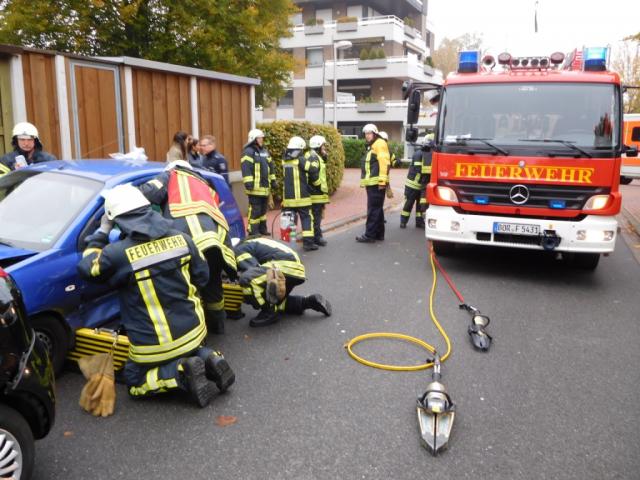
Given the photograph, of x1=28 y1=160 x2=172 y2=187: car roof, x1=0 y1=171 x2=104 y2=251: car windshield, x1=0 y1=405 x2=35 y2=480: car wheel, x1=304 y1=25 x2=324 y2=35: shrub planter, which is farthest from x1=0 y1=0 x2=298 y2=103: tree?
x1=304 y1=25 x2=324 y2=35: shrub planter

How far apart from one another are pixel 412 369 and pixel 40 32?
434 inches

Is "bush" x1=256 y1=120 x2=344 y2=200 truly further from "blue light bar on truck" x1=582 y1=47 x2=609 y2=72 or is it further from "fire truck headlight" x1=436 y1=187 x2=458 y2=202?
"blue light bar on truck" x1=582 y1=47 x2=609 y2=72

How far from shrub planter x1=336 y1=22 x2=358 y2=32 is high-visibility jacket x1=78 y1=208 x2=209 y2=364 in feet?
138

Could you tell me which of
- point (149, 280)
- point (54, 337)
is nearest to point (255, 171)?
point (54, 337)

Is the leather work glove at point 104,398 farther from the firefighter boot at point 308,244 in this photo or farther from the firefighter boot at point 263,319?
the firefighter boot at point 308,244

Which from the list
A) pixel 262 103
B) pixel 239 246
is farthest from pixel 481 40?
pixel 239 246

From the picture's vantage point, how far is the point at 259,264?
529 cm

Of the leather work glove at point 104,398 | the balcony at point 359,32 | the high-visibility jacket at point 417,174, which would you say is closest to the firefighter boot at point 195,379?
the leather work glove at point 104,398

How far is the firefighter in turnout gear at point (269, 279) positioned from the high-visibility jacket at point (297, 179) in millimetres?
3351

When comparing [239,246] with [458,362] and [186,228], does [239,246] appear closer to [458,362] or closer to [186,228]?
[186,228]

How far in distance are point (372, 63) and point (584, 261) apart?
120 ft

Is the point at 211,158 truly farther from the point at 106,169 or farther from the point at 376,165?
the point at 106,169

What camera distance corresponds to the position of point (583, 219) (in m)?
6.59

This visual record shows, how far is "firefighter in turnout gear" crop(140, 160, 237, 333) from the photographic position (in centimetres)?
450
